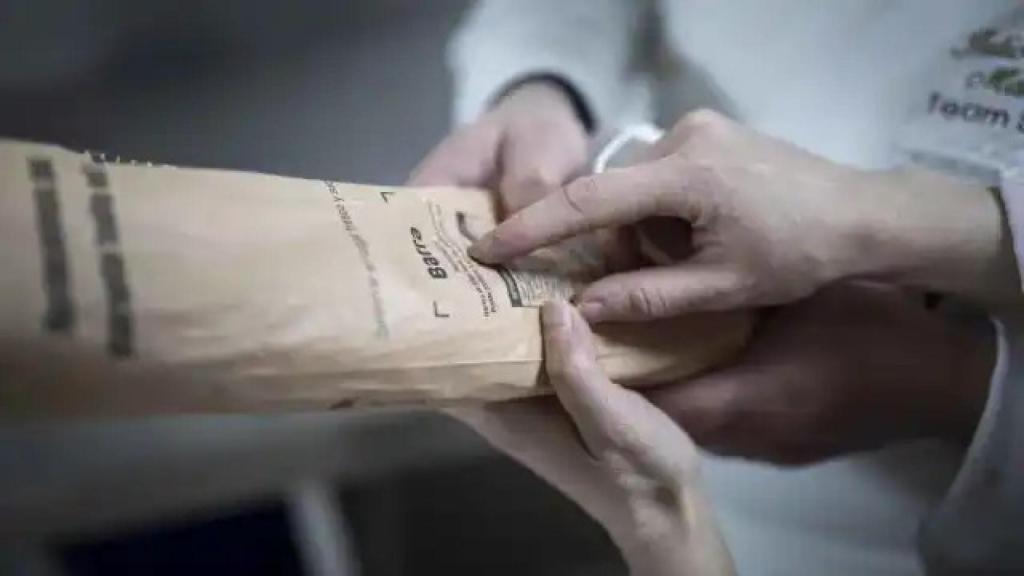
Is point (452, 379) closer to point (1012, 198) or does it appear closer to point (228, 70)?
point (1012, 198)

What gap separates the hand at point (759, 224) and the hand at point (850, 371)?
4 centimetres

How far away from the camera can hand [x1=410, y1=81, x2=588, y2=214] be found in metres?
0.50

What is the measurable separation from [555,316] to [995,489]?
233mm

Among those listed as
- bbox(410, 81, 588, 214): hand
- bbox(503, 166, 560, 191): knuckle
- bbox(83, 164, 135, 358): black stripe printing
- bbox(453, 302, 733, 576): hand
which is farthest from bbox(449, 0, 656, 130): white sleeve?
bbox(83, 164, 135, 358): black stripe printing

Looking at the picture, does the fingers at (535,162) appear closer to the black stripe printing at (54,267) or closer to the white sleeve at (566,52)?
the white sleeve at (566,52)

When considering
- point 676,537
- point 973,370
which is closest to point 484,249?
point 676,537

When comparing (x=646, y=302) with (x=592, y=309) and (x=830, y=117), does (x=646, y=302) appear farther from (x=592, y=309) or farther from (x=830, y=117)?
(x=830, y=117)

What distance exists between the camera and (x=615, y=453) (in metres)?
0.44

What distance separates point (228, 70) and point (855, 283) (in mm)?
495

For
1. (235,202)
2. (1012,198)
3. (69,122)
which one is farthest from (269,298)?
(69,122)

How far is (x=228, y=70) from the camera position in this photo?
0.81 meters

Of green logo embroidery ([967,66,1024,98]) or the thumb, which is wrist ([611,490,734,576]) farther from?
green logo embroidery ([967,66,1024,98])

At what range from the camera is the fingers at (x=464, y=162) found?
542mm

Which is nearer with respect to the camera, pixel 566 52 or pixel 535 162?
pixel 535 162
